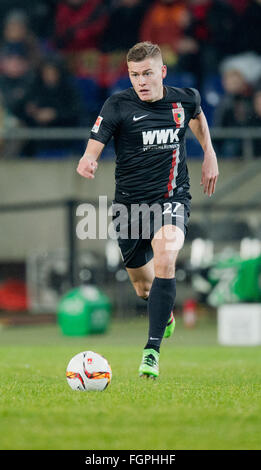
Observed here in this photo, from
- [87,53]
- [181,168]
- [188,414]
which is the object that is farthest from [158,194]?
[87,53]

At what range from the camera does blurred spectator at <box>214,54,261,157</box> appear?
14195mm

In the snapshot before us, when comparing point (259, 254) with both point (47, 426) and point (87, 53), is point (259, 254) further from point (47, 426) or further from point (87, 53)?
point (47, 426)

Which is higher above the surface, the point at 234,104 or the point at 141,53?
the point at 234,104

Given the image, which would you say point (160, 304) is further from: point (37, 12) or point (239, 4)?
point (37, 12)

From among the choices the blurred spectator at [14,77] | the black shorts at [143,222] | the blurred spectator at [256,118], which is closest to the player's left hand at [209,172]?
the black shorts at [143,222]

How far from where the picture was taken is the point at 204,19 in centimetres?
1566

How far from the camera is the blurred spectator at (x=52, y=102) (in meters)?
14.5

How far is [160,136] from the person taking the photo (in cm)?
666

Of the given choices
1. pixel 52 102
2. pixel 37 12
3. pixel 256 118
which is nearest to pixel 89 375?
pixel 256 118

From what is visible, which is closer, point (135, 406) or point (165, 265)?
point (135, 406)

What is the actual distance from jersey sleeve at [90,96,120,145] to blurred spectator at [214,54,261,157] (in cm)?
782

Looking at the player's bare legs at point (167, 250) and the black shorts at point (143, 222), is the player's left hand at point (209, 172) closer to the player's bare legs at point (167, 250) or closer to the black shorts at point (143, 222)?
the black shorts at point (143, 222)

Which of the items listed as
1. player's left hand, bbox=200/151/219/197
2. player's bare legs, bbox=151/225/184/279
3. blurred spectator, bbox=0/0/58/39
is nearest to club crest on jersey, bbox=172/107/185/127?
player's left hand, bbox=200/151/219/197

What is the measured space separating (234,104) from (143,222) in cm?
790
